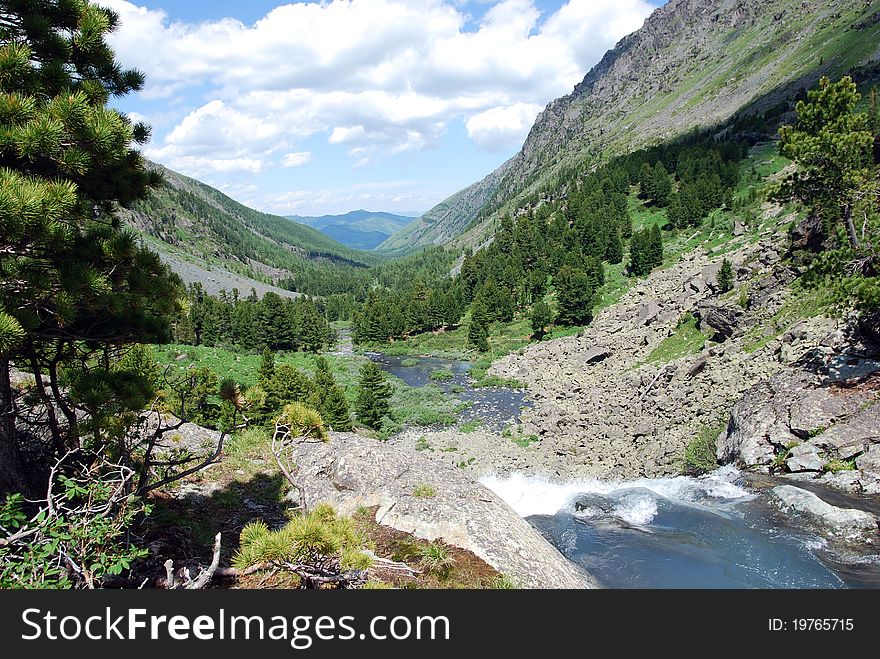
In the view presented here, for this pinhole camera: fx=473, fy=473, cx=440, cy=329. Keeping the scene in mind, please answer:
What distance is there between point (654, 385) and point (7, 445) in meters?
33.9

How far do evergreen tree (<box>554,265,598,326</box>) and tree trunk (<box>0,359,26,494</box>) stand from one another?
2597 inches

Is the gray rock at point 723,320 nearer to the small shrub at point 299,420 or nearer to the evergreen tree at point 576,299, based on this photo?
the small shrub at point 299,420

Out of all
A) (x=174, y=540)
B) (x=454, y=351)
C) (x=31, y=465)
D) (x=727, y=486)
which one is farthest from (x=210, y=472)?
(x=454, y=351)

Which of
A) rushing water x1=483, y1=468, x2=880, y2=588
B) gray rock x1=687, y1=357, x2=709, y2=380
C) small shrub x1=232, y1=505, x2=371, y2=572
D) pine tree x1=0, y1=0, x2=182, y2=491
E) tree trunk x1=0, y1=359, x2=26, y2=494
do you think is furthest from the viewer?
gray rock x1=687, y1=357, x2=709, y2=380

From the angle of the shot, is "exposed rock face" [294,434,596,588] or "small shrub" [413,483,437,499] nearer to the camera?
"exposed rock face" [294,434,596,588]

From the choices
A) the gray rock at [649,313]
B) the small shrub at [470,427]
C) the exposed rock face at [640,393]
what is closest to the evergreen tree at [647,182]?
the exposed rock face at [640,393]

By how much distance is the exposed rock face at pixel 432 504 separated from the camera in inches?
378

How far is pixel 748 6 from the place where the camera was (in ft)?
645

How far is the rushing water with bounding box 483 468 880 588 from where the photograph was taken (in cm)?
1043

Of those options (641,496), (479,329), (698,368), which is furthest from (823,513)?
(479,329)

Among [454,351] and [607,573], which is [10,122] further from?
[454,351]

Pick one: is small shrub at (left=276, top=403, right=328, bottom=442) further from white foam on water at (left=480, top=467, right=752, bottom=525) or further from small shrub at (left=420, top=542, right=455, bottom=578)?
white foam on water at (left=480, top=467, right=752, bottom=525)

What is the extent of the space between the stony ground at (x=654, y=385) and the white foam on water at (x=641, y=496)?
427 cm

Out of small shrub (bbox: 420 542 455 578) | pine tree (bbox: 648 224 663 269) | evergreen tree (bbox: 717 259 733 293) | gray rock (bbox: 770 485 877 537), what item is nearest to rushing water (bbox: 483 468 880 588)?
gray rock (bbox: 770 485 877 537)
